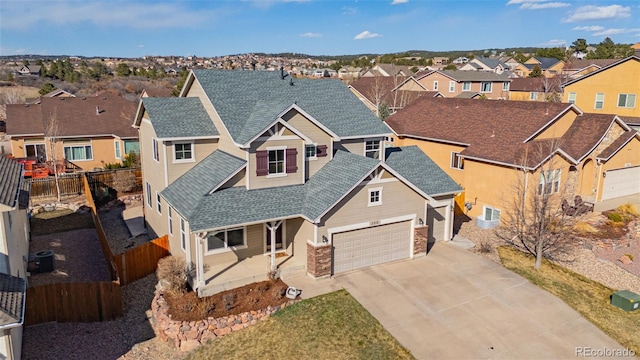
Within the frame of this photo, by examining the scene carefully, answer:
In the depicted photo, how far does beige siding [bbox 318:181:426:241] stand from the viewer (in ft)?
62.3

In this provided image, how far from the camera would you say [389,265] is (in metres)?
20.7

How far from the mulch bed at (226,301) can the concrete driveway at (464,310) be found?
1.22 meters

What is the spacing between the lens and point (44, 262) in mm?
20562

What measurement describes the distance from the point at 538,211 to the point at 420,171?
20.4ft

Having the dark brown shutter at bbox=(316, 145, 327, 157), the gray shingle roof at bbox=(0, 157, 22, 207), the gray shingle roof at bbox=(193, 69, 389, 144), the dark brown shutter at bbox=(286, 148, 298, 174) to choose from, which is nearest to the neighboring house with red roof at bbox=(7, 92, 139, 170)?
the gray shingle roof at bbox=(193, 69, 389, 144)

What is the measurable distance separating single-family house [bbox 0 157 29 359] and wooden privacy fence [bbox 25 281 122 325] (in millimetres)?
1271

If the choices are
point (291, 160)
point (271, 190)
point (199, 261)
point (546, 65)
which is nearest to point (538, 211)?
point (291, 160)

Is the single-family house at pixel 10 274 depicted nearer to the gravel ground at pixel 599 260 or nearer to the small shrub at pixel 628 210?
the gravel ground at pixel 599 260

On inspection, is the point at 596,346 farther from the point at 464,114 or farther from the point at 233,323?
the point at 464,114

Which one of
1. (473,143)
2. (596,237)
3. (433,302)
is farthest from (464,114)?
(433,302)

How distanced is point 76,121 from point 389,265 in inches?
1239

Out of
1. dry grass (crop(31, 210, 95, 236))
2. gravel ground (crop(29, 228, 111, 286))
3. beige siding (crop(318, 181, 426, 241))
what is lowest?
gravel ground (crop(29, 228, 111, 286))

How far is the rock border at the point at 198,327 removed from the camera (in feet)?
49.9

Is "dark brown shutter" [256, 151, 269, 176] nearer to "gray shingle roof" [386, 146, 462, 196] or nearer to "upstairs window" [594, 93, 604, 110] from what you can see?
"gray shingle roof" [386, 146, 462, 196]
